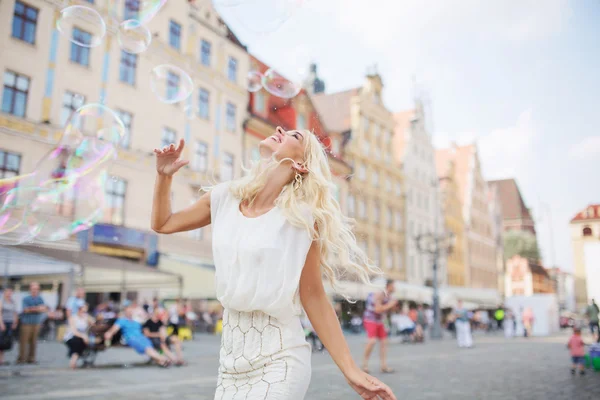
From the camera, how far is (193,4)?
24.5 m

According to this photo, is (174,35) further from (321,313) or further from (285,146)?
(321,313)

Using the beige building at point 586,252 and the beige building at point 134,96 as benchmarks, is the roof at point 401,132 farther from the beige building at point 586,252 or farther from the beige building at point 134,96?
the beige building at point 586,252

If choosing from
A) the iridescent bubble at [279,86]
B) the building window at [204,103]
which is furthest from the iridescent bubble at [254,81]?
the building window at [204,103]

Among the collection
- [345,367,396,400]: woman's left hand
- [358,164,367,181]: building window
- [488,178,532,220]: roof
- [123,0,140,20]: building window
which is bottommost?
[345,367,396,400]: woman's left hand

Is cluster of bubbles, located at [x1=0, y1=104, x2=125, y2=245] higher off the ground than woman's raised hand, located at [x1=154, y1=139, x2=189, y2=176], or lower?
higher

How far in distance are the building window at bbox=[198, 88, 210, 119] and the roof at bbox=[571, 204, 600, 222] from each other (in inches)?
609

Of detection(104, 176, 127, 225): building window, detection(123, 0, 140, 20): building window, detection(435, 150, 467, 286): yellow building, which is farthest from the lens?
detection(435, 150, 467, 286): yellow building

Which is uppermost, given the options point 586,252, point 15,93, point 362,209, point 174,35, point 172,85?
point 174,35

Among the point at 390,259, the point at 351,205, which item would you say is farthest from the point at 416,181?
the point at 351,205

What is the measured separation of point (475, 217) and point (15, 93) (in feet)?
173

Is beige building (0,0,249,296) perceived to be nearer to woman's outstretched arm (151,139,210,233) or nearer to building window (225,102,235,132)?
building window (225,102,235,132)

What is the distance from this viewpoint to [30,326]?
35.7 feet

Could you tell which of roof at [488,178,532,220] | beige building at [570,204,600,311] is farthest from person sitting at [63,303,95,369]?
roof at [488,178,532,220]

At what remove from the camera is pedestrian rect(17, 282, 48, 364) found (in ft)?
35.1
